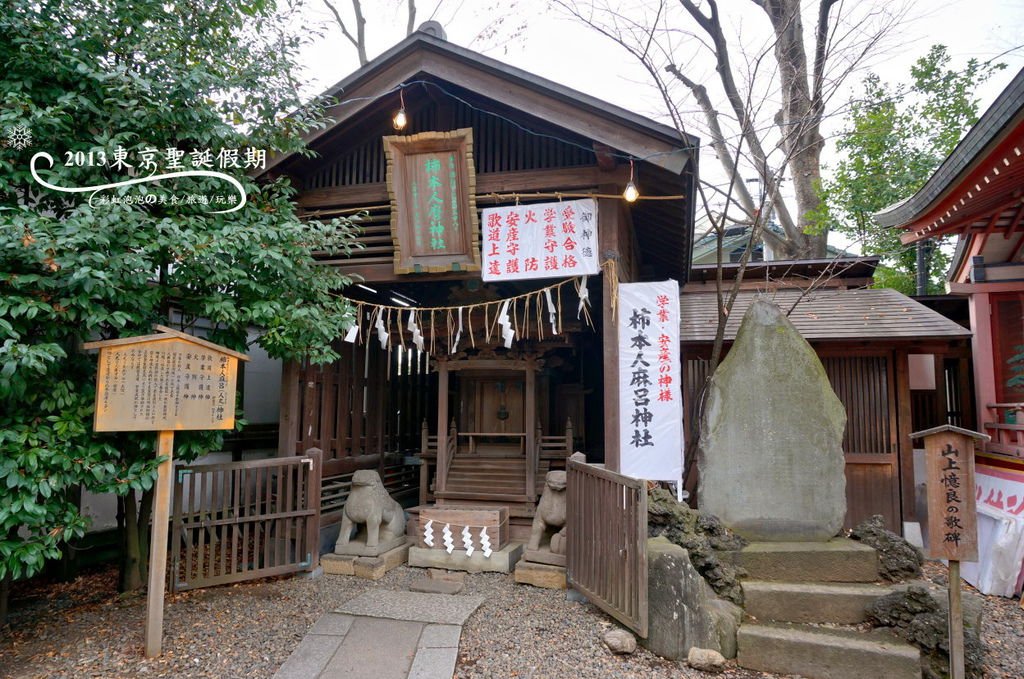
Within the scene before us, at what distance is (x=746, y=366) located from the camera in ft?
20.0

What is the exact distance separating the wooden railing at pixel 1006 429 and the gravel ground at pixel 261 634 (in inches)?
96.4

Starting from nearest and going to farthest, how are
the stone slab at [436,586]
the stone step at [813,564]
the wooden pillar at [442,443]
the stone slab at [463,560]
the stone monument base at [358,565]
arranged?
the stone step at [813,564] < the stone slab at [436,586] < the stone monument base at [358,565] < the stone slab at [463,560] < the wooden pillar at [442,443]

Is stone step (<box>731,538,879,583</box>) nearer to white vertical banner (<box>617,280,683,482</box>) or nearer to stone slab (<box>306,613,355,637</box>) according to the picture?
white vertical banner (<box>617,280,683,482</box>)

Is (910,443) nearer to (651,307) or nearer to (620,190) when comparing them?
(651,307)

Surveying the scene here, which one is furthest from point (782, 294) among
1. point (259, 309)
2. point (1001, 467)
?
point (259, 309)

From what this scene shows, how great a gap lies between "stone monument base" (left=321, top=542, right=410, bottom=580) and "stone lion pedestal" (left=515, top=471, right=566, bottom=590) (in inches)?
65.3

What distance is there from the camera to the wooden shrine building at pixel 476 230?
6.84 meters

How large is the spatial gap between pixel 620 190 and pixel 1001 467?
6454 millimetres

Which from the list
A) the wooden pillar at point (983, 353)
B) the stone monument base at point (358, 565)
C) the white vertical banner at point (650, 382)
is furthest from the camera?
the wooden pillar at point (983, 353)

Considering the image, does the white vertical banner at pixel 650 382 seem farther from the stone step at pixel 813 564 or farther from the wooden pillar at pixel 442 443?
the wooden pillar at pixel 442 443

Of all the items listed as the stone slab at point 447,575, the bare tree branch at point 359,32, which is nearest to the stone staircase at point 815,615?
the stone slab at point 447,575

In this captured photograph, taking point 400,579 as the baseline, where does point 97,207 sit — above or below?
above

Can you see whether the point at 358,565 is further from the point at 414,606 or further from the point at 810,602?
the point at 810,602

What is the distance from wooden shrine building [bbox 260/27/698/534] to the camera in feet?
22.4
